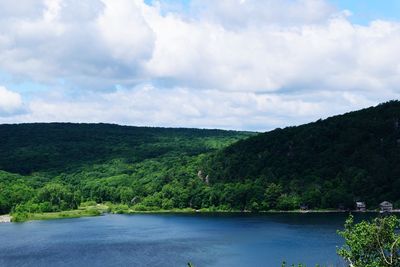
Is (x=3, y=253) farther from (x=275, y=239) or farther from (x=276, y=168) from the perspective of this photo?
(x=276, y=168)

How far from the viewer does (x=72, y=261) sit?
84438 millimetres

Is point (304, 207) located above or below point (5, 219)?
above

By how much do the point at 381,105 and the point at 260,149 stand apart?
35494 mm

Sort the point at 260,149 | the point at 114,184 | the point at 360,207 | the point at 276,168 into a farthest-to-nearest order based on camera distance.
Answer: the point at 114,184
the point at 260,149
the point at 276,168
the point at 360,207

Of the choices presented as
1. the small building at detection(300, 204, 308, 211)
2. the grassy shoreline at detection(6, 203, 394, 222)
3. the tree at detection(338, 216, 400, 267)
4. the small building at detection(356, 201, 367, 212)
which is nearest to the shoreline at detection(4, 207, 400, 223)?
the grassy shoreline at detection(6, 203, 394, 222)

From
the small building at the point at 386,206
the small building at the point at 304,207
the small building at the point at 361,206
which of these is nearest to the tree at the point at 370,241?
the small building at the point at 386,206

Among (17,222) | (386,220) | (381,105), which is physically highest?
(381,105)

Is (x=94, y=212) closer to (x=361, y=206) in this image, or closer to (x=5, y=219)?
(x=5, y=219)

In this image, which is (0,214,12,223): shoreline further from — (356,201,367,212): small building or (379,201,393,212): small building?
(379,201,393,212): small building

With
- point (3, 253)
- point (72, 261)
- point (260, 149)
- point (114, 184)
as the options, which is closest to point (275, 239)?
point (72, 261)

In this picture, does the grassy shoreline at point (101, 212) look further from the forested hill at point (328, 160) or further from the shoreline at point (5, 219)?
the forested hill at point (328, 160)

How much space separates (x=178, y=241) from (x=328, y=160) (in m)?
71.5

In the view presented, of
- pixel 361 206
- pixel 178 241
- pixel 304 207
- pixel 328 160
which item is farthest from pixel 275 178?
pixel 178 241

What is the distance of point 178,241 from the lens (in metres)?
100
